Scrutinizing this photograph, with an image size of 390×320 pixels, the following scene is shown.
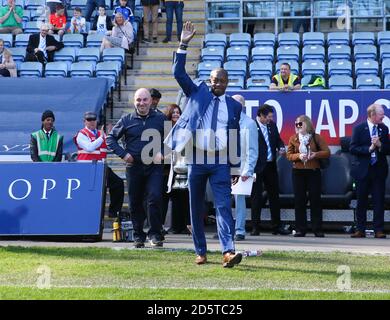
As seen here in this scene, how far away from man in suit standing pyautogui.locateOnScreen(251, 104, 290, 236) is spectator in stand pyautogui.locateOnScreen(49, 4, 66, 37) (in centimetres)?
820

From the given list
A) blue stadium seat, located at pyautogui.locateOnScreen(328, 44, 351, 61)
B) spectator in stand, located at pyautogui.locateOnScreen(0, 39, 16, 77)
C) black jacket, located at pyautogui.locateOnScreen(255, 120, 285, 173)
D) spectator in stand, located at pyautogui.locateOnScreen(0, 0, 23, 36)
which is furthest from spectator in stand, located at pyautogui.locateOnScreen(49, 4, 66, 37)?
black jacket, located at pyautogui.locateOnScreen(255, 120, 285, 173)

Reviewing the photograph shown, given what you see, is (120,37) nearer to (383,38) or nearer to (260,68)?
(260,68)

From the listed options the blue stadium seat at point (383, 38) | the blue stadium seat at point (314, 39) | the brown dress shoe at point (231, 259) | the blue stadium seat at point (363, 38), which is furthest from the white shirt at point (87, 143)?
the blue stadium seat at point (383, 38)

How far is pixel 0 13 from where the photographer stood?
77.2ft

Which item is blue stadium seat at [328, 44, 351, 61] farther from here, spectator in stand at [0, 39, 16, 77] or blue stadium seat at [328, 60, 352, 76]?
spectator in stand at [0, 39, 16, 77]

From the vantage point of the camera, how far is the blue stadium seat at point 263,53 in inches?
834

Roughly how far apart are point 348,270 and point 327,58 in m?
11.3

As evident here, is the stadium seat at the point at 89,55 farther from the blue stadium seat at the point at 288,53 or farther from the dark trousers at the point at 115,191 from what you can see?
the dark trousers at the point at 115,191

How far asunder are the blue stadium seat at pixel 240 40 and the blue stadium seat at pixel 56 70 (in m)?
3.56

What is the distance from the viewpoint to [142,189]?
43.0 ft

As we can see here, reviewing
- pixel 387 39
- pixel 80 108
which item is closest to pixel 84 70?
pixel 80 108

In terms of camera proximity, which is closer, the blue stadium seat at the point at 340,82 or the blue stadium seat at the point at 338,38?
the blue stadium seat at the point at 340,82

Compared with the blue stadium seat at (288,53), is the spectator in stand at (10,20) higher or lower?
higher
